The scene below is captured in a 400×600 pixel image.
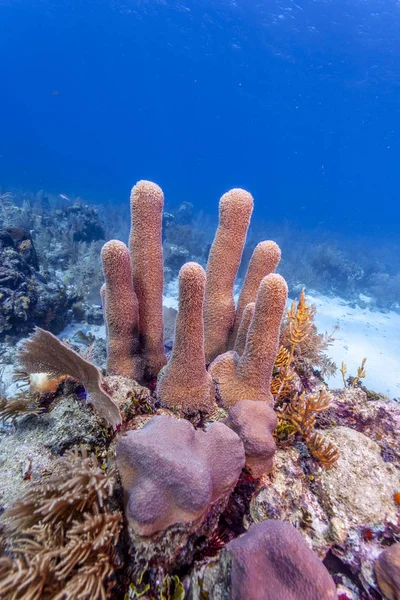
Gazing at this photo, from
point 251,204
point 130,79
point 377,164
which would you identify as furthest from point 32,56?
point 251,204

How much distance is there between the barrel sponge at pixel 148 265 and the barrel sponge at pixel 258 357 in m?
0.74

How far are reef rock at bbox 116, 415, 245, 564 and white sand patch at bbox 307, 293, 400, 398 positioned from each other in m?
5.94

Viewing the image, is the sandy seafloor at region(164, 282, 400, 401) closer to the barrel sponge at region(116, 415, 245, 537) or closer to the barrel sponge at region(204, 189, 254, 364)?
the barrel sponge at region(204, 189, 254, 364)

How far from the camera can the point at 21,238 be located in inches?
323

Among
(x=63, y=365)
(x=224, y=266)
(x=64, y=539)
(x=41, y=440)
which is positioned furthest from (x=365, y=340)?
(x=64, y=539)

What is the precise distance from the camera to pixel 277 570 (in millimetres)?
1398

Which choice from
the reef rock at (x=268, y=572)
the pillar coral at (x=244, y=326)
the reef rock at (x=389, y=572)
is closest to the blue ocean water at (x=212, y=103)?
the pillar coral at (x=244, y=326)

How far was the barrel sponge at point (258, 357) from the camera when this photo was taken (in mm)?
2422

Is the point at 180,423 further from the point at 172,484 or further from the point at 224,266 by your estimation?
the point at 224,266

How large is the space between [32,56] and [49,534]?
119536mm

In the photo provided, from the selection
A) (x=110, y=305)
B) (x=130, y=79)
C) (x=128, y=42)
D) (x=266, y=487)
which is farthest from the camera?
(x=130, y=79)

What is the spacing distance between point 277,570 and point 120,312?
2.21m

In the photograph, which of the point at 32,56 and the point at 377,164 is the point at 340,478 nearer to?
the point at 377,164

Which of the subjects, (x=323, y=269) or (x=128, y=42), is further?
(x=128, y=42)
